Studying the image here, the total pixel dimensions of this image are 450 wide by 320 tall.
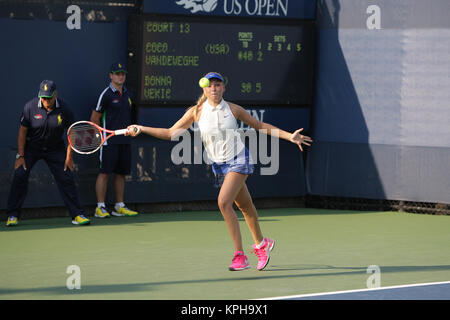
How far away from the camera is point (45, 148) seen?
11.2m

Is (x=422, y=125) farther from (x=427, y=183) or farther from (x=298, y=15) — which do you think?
(x=298, y=15)

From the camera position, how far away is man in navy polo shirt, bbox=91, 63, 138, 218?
1199cm

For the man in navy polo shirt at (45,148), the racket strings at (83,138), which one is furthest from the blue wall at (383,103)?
the racket strings at (83,138)

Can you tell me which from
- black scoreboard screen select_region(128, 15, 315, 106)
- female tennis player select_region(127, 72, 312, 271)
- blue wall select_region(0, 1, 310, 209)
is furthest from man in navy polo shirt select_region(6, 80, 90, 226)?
female tennis player select_region(127, 72, 312, 271)

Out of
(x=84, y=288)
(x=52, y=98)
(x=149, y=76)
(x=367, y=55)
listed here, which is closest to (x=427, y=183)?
(x=367, y=55)

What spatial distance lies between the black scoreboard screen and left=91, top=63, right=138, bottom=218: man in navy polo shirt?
1.06 feet

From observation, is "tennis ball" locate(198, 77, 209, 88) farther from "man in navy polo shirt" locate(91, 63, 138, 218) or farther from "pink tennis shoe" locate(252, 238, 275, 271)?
"man in navy polo shirt" locate(91, 63, 138, 218)

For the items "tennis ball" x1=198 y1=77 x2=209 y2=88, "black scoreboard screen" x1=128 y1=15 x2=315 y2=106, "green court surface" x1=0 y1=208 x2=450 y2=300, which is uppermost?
"black scoreboard screen" x1=128 y1=15 x2=315 y2=106

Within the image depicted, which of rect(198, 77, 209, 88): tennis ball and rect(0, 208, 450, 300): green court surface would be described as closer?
rect(0, 208, 450, 300): green court surface

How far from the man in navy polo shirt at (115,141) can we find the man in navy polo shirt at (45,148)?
2.72 ft

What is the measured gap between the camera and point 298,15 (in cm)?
1334

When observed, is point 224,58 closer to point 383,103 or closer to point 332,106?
point 332,106

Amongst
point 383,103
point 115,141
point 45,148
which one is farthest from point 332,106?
point 45,148

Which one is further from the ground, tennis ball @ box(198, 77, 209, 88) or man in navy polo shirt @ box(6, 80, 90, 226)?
tennis ball @ box(198, 77, 209, 88)
